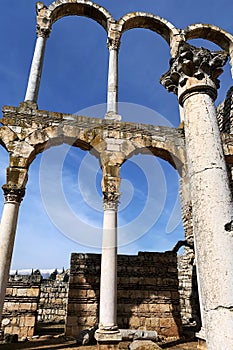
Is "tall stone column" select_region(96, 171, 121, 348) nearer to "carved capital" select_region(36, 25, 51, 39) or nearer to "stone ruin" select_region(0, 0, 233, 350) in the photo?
"stone ruin" select_region(0, 0, 233, 350)

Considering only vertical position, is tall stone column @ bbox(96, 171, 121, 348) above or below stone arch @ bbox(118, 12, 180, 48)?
below

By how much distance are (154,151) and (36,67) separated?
18.1 feet

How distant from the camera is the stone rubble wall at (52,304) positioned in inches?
541

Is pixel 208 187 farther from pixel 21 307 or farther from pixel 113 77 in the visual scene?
pixel 21 307

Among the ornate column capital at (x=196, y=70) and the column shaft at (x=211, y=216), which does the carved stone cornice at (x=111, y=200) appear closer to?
the ornate column capital at (x=196, y=70)

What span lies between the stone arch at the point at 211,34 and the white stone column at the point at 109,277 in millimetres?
9604

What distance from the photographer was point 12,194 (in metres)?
7.92

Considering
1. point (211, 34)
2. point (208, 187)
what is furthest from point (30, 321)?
point (211, 34)

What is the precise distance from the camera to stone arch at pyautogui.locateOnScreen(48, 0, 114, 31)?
1184cm

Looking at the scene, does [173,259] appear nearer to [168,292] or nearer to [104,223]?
[168,292]

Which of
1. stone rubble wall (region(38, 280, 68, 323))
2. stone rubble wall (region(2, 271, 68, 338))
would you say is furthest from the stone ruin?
stone rubble wall (region(38, 280, 68, 323))

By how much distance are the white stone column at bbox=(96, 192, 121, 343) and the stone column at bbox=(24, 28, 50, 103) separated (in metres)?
4.62

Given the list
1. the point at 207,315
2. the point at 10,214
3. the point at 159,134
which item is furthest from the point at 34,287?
the point at 207,315

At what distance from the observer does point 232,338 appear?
8.46ft
